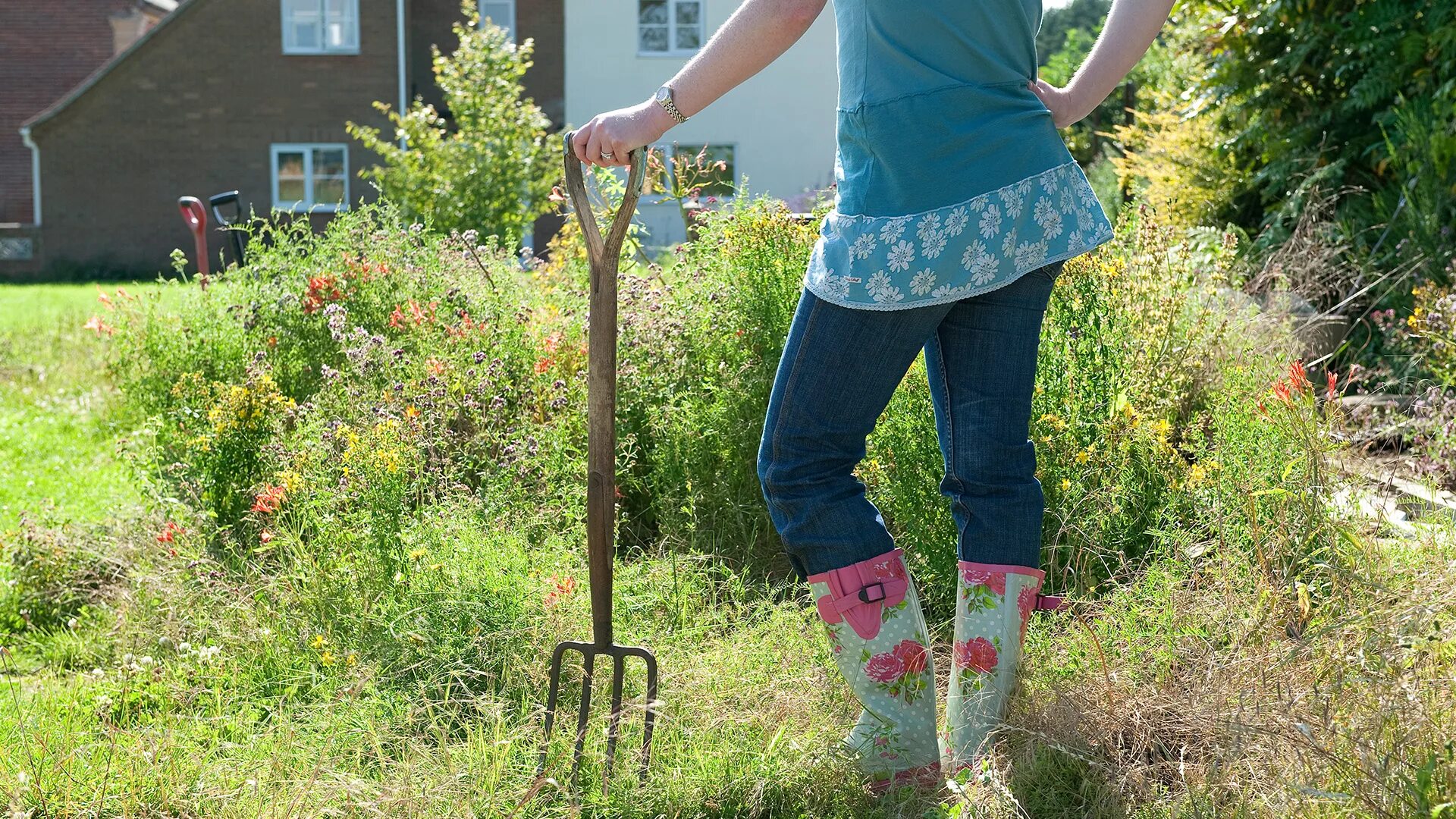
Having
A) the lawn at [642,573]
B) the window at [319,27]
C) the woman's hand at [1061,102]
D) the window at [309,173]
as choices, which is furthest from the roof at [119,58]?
the woman's hand at [1061,102]

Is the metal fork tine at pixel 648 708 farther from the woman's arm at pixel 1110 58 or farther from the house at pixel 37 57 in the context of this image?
the house at pixel 37 57

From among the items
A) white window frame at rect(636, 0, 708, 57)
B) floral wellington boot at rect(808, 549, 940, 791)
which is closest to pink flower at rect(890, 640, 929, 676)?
floral wellington boot at rect(808, 549, 940, 791)

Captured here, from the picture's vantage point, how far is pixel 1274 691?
6.66 feet

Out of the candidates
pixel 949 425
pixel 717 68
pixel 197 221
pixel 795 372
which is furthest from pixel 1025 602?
pixel 197 221

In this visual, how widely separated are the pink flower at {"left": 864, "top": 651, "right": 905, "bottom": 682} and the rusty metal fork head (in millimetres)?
382

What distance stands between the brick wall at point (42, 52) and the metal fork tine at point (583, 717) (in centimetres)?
2829

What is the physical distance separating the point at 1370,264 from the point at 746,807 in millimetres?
4039

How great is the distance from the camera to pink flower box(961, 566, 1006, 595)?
2084mm

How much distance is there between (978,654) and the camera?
212 centimetres

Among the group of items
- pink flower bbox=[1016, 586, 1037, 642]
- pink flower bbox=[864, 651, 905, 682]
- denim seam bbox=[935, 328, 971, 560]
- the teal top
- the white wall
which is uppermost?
the white wall

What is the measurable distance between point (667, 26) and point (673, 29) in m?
0.11

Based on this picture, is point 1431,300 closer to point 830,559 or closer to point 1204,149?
point 1204,149

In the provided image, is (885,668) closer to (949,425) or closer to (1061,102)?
(949,425)

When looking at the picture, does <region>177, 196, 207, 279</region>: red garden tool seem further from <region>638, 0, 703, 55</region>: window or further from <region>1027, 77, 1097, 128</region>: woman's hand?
<region>638, 0, 703, 55</region>: window
